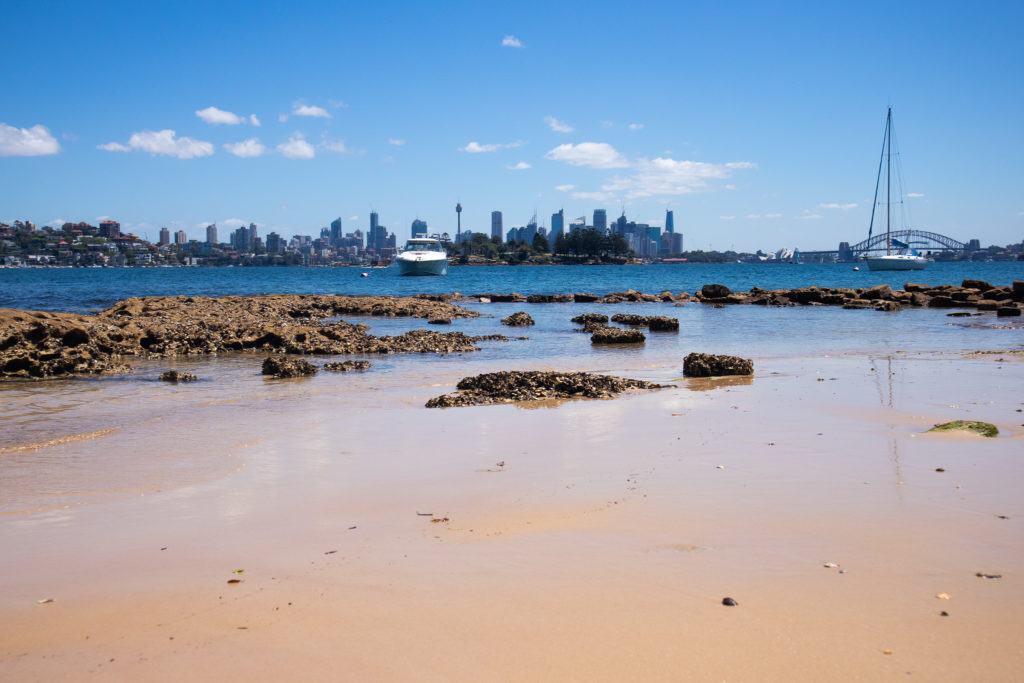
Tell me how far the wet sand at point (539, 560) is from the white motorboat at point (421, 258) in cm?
6371

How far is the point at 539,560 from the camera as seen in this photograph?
396cm

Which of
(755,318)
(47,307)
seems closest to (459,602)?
(755,318)

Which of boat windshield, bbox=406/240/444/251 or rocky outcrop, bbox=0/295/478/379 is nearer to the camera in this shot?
rocky outcrop, bbox=0/295/478/379

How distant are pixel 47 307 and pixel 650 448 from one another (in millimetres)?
33740

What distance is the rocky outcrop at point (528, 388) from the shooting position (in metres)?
9.27

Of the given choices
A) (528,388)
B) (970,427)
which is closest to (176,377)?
(528,388)

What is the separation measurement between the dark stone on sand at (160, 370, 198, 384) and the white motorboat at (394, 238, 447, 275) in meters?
58.5

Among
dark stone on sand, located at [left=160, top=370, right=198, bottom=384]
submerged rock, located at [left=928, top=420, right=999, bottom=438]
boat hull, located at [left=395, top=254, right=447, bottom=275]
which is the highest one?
boat hull, located at [left=395, top=254, right=447, bottom=275]

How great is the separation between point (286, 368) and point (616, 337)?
29.6ft

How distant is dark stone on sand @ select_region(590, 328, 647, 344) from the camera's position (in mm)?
18109

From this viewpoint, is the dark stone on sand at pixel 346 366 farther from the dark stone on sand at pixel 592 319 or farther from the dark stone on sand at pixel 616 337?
the dark stone on sand at pixel 592 319

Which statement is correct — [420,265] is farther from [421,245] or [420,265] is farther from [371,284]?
[371,284]

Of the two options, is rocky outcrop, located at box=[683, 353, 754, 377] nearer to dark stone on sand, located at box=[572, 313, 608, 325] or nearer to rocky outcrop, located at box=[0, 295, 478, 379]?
rocky outcrop, located at box=[0, 295, 478, 379]

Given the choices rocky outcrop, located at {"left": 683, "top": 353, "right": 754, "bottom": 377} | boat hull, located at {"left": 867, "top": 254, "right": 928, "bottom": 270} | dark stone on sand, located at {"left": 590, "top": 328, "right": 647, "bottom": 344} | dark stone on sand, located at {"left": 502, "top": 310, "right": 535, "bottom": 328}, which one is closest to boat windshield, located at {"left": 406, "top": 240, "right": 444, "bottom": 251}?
dark stone on sand, located at {"left": 502, "top": 310, "right": 535, "bottom": 328}
